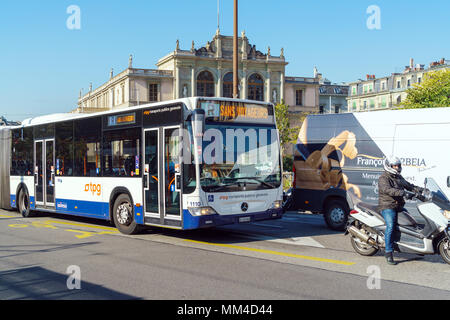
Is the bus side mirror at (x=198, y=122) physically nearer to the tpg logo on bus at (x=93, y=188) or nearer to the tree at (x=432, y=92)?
the tpg logo on bus at (x=93, y=188)

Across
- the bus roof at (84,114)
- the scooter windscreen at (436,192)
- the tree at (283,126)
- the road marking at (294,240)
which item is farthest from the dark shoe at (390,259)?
the tree at (283,126)

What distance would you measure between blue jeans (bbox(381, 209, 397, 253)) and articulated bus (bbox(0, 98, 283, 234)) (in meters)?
3.23

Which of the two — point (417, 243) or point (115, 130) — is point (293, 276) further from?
point (115, 130)

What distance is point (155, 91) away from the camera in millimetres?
70938

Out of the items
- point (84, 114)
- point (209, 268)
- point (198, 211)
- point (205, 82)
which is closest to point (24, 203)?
A: point (84, 114)

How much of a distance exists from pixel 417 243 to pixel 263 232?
4519 millimetres

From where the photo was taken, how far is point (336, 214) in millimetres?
11969

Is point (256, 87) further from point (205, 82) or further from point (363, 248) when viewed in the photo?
point (363, 248)

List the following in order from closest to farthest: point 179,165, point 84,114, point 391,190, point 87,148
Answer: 1. point 391,190
2. point 179,165
3. point 87,148
4. point 84,114

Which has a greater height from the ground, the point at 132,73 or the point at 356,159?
the point at 132,73

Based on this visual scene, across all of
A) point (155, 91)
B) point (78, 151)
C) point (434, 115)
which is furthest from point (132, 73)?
point (434, 115)

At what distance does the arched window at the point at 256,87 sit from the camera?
74.8m

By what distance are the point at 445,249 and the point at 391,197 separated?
1.11 meters
